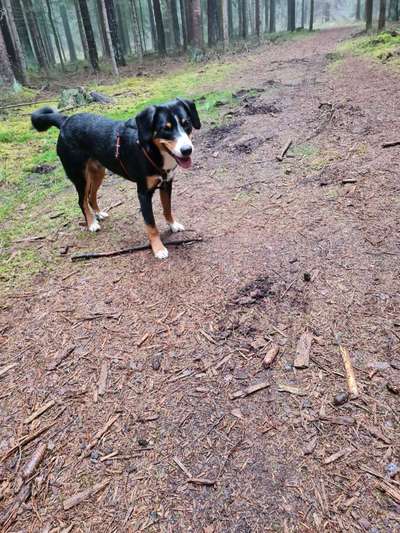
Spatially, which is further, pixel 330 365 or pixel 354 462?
pixel 330 365

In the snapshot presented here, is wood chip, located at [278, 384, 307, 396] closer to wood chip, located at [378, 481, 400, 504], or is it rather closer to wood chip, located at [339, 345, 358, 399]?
wood chip, located at [339, 345, 358, 399]

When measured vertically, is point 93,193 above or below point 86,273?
above

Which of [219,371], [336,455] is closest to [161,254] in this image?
[219,371]

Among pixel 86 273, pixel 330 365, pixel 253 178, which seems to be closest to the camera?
pixel 330 365

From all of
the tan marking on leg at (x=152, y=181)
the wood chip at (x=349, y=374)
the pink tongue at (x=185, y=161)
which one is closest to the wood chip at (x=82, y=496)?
the wood chip at (x=349, y=374)

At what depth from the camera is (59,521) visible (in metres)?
2.07

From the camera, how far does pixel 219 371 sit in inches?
112

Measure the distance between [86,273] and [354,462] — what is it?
322 cm

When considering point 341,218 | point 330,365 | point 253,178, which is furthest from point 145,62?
point 330,365

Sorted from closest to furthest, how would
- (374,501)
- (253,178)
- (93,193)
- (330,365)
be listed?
(374,501), (330,365), (93,193), (253,178)

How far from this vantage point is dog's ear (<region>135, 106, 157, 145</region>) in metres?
3.60

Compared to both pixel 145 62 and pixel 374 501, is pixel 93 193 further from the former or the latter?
pixel 145 62

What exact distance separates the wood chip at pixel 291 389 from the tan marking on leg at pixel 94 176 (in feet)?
11.8

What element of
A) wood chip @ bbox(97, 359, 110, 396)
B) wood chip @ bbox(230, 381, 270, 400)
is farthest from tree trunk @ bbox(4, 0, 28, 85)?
wood chip @ bbox(230, 381, 270, 400)
